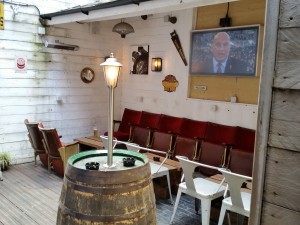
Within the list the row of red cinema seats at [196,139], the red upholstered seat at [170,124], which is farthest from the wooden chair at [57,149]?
the red upholstered seat at [170,124]

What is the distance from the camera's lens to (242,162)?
14.1 feet

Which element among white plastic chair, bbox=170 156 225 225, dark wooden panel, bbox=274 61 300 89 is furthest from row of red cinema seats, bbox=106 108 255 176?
dark wooden panel, bbox=274 61 300 89

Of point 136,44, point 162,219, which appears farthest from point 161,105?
point 162,219

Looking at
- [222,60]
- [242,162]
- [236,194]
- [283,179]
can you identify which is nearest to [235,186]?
[236,194]

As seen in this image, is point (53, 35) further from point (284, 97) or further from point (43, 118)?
point (284, 97)

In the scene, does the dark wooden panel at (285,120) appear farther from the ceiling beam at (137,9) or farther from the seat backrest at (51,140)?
the seat backrest at (51,140)

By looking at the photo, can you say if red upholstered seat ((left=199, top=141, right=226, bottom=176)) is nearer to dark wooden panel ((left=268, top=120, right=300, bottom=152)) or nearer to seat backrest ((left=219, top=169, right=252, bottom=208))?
seat backrest ((left=219, top=169, right=252, bottom=208))

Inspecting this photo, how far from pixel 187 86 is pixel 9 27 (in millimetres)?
3662

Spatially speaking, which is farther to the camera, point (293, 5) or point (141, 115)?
point (141, 115)

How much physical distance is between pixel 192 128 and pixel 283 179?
16.2 feet

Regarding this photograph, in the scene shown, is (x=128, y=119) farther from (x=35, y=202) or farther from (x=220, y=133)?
(x=35, y=202)

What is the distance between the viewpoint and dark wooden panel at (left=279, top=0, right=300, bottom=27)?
38.1 inches

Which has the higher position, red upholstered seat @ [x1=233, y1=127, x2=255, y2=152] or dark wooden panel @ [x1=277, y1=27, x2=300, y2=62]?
dark wooden panel @ [x1=277, y1=27, x2=300, y2=62]

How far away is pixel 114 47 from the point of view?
7418 millimetres
